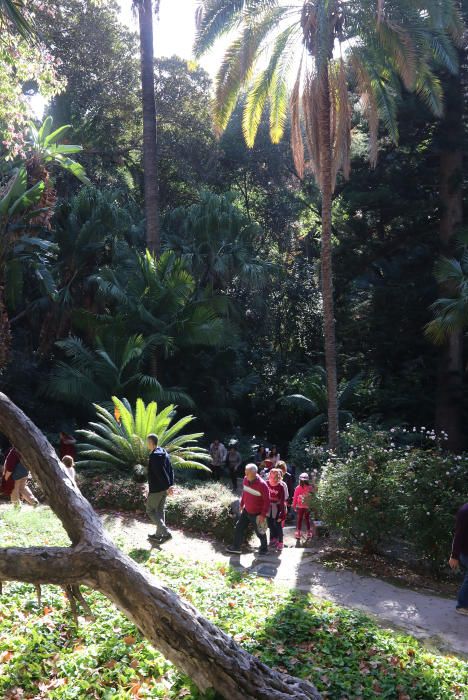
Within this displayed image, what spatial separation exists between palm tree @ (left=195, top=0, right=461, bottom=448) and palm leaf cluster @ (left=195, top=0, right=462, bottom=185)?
2cm

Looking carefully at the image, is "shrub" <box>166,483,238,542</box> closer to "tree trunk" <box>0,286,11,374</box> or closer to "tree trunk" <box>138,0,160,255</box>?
"tree trunk" <box>0,286,11,374</box>

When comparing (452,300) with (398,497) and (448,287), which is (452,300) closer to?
(448,287)

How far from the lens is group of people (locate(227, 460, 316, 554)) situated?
11.3 metres

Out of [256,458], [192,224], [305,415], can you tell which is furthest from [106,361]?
[305,415]

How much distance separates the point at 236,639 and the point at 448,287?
56.7 ft

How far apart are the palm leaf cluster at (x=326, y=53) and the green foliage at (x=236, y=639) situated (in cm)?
1200

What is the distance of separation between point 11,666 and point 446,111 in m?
21.5

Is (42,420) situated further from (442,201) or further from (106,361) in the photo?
(442,201)

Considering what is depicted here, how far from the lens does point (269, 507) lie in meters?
11.7

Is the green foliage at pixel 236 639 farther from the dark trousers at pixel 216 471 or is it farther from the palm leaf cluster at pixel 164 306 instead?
the palm leaf cluster at pixel 164 306

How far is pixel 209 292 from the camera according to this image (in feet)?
77.0

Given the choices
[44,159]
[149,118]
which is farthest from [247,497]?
[149,118]

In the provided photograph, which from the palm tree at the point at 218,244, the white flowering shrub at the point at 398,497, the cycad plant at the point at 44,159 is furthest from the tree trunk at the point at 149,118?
the white flowering shrub at the point at 398,497

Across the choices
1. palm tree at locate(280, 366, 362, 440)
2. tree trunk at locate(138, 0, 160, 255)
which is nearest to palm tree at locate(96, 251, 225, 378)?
tree trunk at locate(138, 0, 160, 255)
